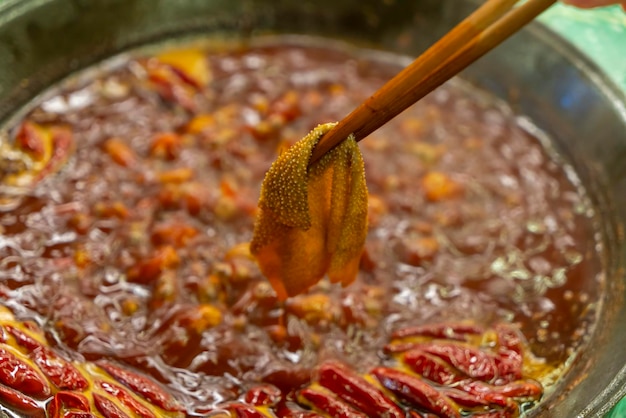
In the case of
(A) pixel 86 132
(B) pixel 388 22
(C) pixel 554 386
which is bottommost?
(C) pixel 554 386

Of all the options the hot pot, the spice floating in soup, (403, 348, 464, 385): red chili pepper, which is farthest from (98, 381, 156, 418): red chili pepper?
the hot pot

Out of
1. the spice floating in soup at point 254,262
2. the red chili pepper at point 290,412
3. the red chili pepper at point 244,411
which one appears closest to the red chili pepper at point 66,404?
the spice floating in soup at point 254,262

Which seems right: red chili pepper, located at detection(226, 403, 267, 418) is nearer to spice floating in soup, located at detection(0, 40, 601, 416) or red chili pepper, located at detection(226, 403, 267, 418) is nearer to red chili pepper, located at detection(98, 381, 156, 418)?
spice floating in soup, located at detection(0, 40, 601, 416)

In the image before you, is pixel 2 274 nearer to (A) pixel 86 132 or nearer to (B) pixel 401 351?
(A) pixel 86 132

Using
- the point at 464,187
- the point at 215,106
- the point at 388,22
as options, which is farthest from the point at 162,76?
A: the point at 464,187

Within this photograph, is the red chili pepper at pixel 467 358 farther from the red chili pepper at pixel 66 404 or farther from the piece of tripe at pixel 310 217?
the red chili pepper at pixel 66 404

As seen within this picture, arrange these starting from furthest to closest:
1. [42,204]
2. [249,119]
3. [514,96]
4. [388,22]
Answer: [388,22]
[514,96]
[249,119]
[42,204]
